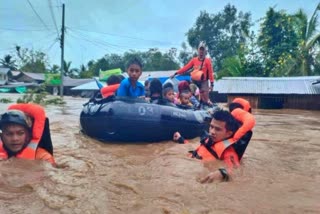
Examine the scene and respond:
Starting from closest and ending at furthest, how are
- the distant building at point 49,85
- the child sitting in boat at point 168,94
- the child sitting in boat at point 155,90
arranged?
the child sitting in boat at point 155,90 < the child sitting in boat at point 168,94 < the distant building at point 49,85

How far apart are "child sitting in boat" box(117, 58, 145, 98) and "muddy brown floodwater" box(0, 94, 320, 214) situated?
130cm

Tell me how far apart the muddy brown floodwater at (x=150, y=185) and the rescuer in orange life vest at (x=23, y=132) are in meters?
0.11

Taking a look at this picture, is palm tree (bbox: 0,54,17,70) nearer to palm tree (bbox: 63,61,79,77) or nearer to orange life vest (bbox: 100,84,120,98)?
palm tree (bbox: 63,61,79,77)

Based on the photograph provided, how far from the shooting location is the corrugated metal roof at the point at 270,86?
21984 mm

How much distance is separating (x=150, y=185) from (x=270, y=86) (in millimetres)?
21285

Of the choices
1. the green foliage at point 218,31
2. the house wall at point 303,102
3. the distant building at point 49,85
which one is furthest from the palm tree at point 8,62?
the house wall at point 303,102

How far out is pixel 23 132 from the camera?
12.0 ft

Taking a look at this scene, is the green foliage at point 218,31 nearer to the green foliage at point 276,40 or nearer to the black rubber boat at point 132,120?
the green foliage at point 276,40

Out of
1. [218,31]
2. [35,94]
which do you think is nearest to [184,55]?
[218,31]

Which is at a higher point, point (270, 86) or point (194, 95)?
point (270, 86)

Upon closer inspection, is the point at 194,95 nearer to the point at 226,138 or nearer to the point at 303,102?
the point at 226,138

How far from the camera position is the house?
71.6 ft

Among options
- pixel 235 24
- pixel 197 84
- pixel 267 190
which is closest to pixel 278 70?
pixel 235 24

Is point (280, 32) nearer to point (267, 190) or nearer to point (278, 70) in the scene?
point (278, 70)
